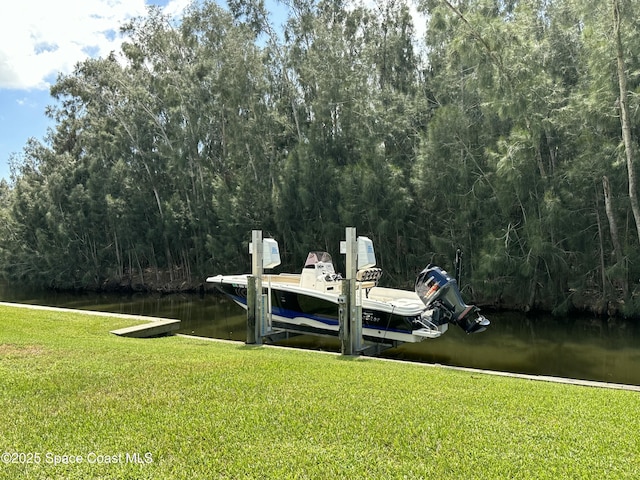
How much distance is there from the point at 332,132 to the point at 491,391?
1816 cm

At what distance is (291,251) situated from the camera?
893 inches

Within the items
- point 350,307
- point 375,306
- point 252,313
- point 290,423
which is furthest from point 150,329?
point 290,423

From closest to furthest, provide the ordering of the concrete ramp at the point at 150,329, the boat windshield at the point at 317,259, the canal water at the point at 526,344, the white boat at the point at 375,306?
the concrete ramp at the point at 150,329 → the white boat at the point at 375,306 → the canal water at the point at 526,344 → the boat windshield at the point at 317,259

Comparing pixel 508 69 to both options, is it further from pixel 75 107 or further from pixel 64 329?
pixel 75 107

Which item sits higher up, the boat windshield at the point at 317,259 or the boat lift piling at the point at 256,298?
the boat windshield at the point at 317,259

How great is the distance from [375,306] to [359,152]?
36.6ft

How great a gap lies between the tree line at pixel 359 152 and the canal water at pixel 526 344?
1.59 m

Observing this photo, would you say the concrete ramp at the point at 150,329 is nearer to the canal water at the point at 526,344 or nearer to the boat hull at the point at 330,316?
the boat hull at the point at 330,316

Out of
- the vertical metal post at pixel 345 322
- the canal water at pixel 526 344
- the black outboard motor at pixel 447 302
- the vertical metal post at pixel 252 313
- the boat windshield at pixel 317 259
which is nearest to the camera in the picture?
the vertical metal post at pixel 345 322

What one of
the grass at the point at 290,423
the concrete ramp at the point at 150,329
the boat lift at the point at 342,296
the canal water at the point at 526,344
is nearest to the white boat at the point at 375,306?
the boat lift at the point at 342,296

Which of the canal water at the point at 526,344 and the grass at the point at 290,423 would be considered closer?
the grass at the point at 290,423

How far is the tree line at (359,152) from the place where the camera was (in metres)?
15.4

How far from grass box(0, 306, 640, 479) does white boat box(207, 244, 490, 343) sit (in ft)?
13.2

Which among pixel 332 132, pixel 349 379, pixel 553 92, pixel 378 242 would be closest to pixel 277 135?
pixel 332 132
